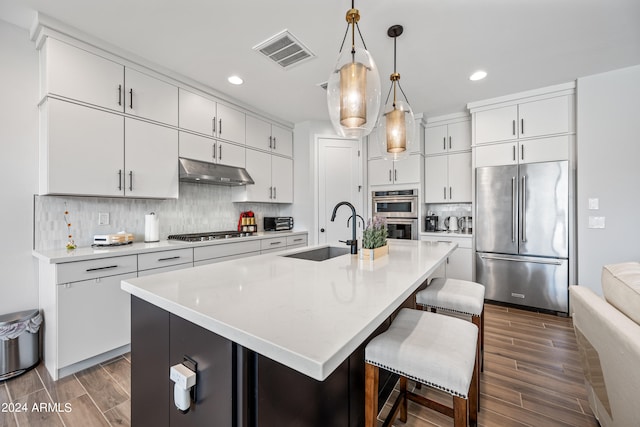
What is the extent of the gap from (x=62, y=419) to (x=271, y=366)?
1.69m

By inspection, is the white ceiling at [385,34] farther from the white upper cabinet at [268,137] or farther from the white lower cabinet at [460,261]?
the white lower cabinet at [460,261]

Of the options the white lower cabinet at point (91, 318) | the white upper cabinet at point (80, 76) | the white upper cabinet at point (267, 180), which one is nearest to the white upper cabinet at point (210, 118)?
the white upper cabinet at point (267, 180)

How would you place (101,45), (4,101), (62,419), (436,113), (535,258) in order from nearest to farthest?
1. (62,419)
2. (4,101)
3. (101,45)
4. (535,258)
5. (436,113)

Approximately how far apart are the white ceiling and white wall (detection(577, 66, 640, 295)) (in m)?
0.25

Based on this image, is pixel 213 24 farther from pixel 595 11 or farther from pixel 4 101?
pixel 595 11

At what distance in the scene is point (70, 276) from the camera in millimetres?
1966

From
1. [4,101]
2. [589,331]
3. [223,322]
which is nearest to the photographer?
[223,322]

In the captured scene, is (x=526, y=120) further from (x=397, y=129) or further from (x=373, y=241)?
(x=373, y=241)

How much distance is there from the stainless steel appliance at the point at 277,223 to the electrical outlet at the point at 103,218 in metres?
1.97

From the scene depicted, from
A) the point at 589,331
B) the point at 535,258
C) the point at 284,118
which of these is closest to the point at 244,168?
the point at 284,118

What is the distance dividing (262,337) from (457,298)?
1.48 meters

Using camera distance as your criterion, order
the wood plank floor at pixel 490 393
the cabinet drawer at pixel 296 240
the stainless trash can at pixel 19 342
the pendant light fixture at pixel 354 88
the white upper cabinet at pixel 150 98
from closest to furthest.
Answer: the pendant light fixture at pixel 354 88 → the wood plank floor at pixel 490 393 → the stainless trash can at pixel 19 342 → the white upper cabinet at pixel 150 98 → the cabinet drawer at pixel 296 240

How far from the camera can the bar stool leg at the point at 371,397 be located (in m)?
1.06

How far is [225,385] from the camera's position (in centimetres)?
83
